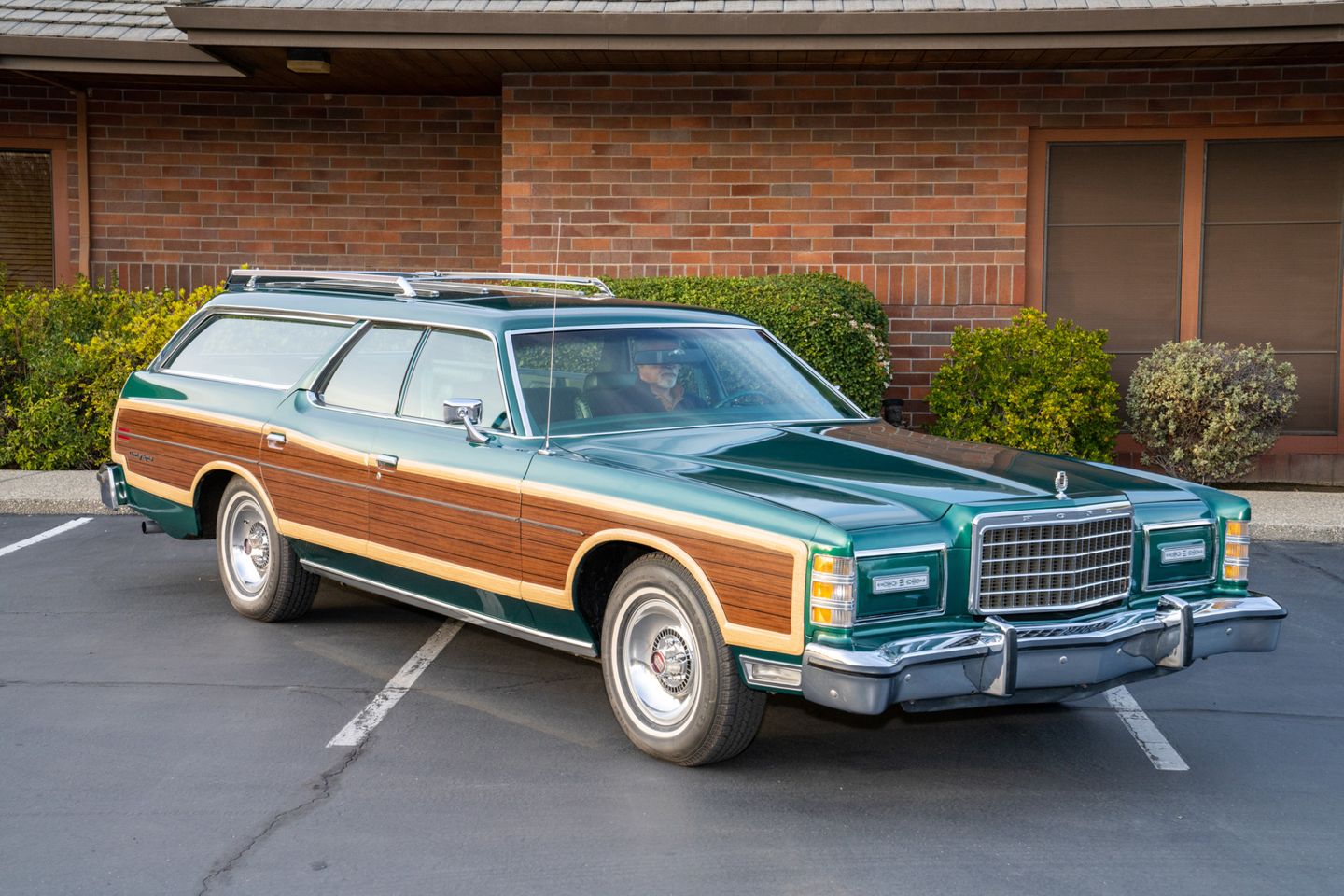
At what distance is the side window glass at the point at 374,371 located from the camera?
670 centimetres

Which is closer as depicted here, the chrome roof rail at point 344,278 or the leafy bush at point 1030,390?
the chrome roof rail at point 344,278

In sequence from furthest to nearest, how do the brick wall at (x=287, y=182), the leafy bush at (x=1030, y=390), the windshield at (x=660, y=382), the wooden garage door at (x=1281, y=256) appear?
the brick wall at (x=287, y=182), the wooden garage door at (x=1281, y=256), the leafy bush at (x=1030, y=390), the windshield at (x=660, y=382)

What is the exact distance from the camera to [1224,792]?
5203 millimetres

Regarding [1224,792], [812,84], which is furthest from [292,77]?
[1224,792]

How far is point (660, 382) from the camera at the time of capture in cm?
643

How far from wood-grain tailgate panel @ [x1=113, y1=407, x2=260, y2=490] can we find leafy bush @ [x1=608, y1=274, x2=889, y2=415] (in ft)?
12.3

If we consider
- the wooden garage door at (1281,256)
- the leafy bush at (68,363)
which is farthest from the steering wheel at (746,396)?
the wooden garage door at (1281,256)

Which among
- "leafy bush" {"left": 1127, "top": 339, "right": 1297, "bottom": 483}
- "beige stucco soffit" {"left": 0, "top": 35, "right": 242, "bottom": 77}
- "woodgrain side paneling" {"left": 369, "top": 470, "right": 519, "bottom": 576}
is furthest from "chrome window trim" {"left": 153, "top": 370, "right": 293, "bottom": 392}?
"leafy bush" {"left": 1127, "top": 339, "right": 1297, "bottom": 483}

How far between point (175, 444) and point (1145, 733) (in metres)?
5.01

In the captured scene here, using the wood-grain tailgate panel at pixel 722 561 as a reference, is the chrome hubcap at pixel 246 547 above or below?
below

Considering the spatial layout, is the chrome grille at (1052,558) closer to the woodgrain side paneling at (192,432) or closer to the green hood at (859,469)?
the green hood at (859,469)

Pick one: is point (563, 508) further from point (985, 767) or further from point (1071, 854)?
point (1071, 854)

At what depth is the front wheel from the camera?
5.06 metres

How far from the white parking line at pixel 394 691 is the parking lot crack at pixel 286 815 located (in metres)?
0.14
